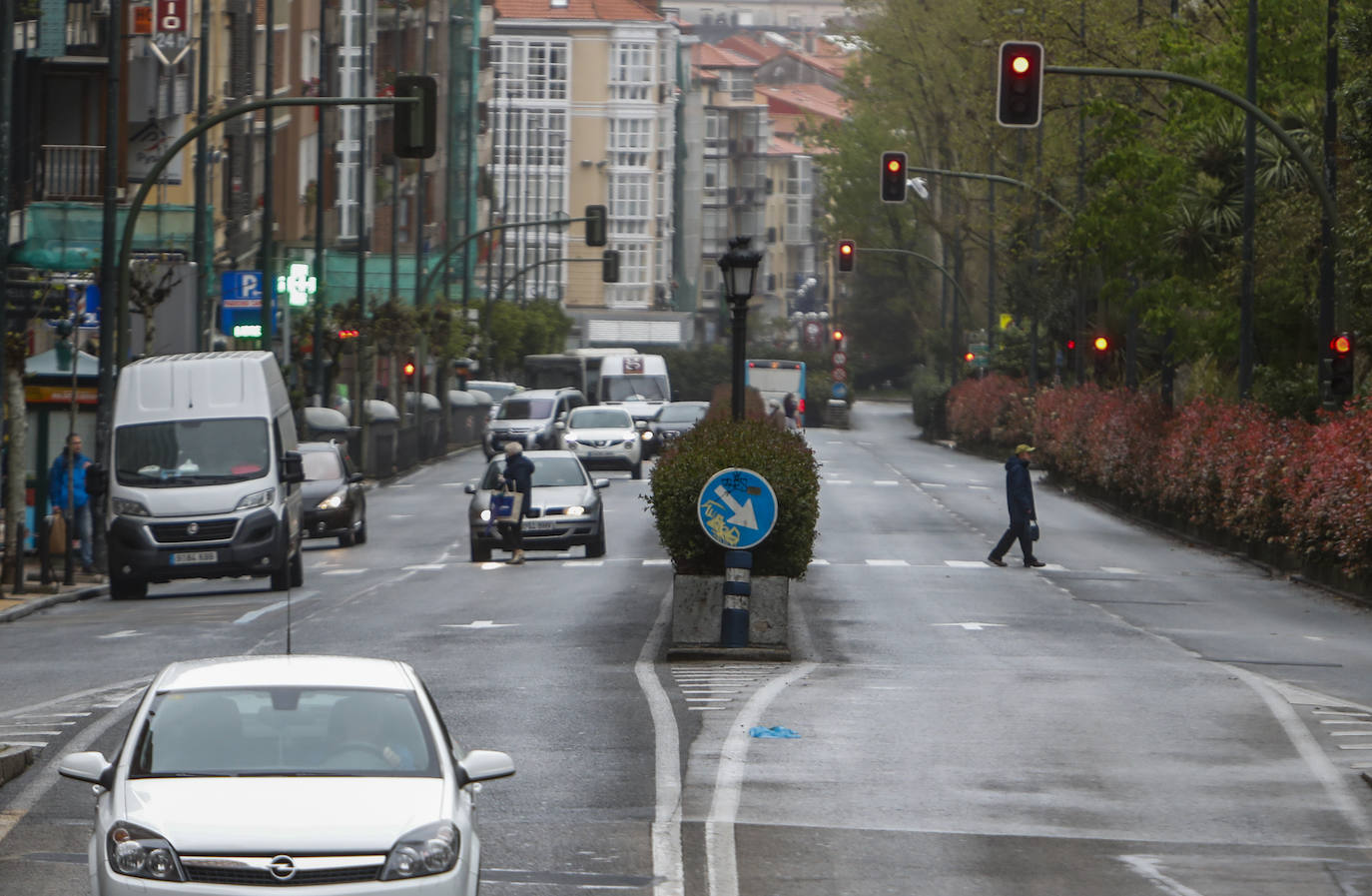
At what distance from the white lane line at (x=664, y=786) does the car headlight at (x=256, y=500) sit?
9.21m

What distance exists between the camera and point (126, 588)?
27.7 meters

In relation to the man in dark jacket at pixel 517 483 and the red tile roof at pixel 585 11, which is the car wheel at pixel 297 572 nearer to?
the man in dark jacket at pixel 517 483

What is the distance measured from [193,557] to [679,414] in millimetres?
34807

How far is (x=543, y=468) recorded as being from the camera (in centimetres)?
3428

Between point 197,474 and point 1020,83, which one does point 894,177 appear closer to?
point 1020,83

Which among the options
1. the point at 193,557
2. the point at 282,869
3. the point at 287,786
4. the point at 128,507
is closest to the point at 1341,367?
the point at 193,557

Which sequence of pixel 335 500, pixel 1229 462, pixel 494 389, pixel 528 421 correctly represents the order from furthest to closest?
pixel 494 389 < pixel 528 421 < pixel 335 500 < pixel 1229 462

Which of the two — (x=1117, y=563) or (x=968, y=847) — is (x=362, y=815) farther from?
(x=1117, y=563)

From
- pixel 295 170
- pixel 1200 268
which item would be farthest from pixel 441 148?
pixel 1200 268

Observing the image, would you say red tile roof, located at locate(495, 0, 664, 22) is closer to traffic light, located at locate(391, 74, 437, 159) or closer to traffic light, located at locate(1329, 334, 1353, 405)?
traffic light, located at locate(1329, 334, 1353, 405)

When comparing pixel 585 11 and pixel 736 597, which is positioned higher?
pixel 585 11

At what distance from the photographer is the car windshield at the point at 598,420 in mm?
56219

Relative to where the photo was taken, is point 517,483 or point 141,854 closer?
point 141,854

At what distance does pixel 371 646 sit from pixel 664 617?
3.88 meters
